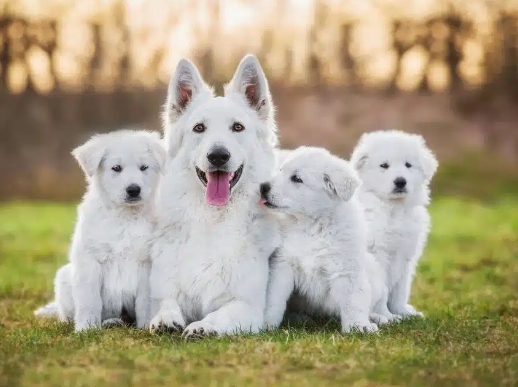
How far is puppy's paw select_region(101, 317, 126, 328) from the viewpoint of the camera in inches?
248

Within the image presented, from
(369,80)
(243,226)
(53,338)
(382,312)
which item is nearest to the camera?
(53,338)

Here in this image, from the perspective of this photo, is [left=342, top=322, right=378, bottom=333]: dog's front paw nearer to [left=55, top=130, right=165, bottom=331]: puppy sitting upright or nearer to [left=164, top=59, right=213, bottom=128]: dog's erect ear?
[left=55, top=130, right=165, bottom=331]: puppy sitting upright

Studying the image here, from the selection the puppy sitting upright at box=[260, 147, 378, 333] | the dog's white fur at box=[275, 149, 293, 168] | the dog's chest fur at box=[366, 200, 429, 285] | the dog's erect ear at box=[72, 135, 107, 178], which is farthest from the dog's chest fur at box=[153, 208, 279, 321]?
the dog's chest fur at box=[366, 200, 429, 285]

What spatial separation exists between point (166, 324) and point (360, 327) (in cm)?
134

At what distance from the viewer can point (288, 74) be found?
89.2ft

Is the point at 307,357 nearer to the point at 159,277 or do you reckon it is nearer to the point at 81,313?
the point at 159,277

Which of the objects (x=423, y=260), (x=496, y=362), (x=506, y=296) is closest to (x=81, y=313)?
(x=496, y=362)

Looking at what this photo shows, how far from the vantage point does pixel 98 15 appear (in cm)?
2455

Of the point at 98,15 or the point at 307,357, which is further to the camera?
the point at 98,15

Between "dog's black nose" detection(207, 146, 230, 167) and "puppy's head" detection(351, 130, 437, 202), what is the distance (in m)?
1.85

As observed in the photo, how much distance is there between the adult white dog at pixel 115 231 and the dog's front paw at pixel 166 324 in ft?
A: 1.51

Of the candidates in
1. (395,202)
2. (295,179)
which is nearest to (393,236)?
(395,202)

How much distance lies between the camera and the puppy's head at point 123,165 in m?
6.29

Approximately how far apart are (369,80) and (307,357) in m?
22.7
